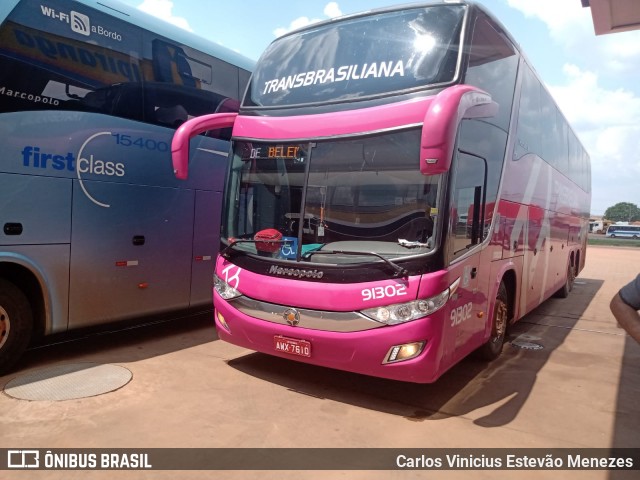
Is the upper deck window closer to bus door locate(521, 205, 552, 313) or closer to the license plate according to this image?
the license plate

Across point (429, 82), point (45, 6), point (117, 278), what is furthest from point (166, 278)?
point (429, 82)

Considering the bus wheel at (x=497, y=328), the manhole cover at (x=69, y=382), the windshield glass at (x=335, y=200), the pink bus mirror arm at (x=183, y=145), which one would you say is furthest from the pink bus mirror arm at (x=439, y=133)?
the manhole cover at (x=69, y=382)

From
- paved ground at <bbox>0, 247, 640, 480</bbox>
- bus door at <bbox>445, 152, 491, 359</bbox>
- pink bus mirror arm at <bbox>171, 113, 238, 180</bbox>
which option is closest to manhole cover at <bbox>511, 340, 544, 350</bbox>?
paved ground at <bbox>0, 247, 640, 480</bbox>

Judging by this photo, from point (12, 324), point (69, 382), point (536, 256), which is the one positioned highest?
point (536, 256)

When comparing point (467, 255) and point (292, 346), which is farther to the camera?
point (467, 255)

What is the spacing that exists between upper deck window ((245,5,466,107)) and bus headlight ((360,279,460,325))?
1967mm

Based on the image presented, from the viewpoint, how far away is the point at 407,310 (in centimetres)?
421

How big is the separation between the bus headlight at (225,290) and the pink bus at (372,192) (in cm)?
2

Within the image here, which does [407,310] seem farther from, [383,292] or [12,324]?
[12,324]

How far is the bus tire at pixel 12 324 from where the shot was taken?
5035 millimetres

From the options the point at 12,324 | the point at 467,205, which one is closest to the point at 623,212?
the point at 467,205

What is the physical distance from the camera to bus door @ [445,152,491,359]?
14.7 ft

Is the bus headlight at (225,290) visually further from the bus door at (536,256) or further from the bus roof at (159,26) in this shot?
the bus door at (536,256)

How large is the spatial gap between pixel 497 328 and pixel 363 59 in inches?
147
